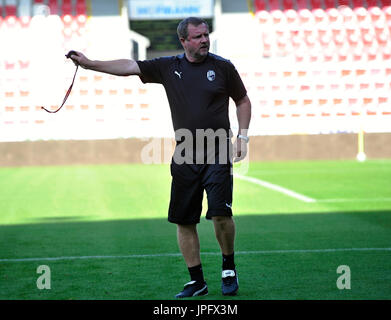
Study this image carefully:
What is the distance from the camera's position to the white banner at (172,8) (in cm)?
2686

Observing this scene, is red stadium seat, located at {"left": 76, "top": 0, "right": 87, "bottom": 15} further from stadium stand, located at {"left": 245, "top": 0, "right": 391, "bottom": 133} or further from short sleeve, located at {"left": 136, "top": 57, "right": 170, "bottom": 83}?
short sleeve, located at {"left": 136, "top": 57, "right": 170, "bottom": 83}

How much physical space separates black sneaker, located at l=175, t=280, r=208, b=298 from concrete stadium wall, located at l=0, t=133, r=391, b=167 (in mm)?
16219

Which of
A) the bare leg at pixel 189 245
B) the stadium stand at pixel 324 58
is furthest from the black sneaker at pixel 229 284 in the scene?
the stadium stand at pixel 324 58

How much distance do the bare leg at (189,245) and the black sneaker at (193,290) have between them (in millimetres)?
156

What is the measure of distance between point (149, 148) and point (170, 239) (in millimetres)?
13260

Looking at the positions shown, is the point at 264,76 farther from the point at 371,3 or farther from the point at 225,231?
the point at 225,231

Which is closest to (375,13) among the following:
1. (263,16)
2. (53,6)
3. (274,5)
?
(274,5)

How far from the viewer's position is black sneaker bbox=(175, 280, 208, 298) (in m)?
6.13

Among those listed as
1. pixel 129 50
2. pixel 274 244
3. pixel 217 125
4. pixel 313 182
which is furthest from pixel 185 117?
pixel 129 50

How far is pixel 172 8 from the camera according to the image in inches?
1059

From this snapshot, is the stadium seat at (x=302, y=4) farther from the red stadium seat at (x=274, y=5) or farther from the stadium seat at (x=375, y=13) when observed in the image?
the stadium seat at (x=375, y=13)

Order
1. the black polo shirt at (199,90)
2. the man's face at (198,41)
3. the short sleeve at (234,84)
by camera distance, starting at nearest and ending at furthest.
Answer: the man's face at (198,41) → the black polo shirt at (199,90) → the short sleeve at (234,84)

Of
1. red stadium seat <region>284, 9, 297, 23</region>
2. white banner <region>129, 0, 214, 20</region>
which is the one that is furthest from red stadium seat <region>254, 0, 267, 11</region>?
white banner <region>129, 0, 214, 20</region>

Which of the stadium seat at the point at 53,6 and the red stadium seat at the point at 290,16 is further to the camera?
the red stadium seat at the point at 290,16
